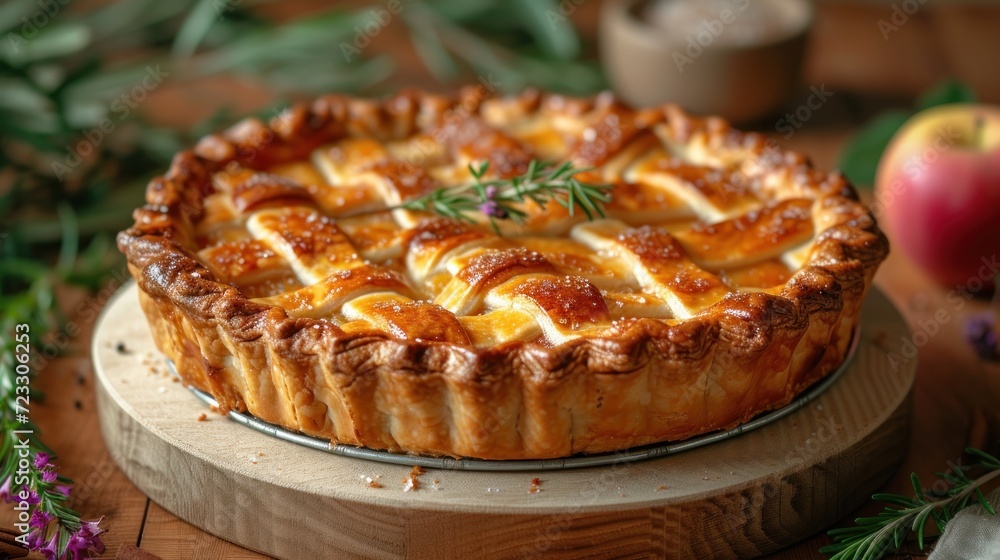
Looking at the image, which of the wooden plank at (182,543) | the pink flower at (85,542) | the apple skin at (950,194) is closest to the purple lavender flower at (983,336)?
the apple skin at (950,194)

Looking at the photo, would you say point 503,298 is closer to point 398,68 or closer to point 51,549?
point 51,549

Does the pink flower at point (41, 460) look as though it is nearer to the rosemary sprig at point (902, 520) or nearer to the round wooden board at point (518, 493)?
the round wooden board at point (518, 493)

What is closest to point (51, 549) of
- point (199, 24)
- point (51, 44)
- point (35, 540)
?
point (35, 540)

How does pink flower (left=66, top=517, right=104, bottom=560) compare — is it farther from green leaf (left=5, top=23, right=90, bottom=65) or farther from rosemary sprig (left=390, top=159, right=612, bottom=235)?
green leaf (left=5, top=23, right=90, bottom=65)

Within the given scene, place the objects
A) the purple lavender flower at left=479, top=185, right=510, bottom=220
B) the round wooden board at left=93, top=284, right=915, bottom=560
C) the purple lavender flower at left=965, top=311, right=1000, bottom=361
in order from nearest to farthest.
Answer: the round wooden board at left=93, top=284, right=915, bottom=560 < the purple lavender flower at left=479, top=185, right=510, bottom=220 < the purple lavender flower at left=965, top=311, right=1000, bottom=361

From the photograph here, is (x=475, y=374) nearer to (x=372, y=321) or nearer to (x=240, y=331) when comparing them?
(x=372, y=321)

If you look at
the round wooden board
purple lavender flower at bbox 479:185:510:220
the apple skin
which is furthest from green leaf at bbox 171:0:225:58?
the apple skin
